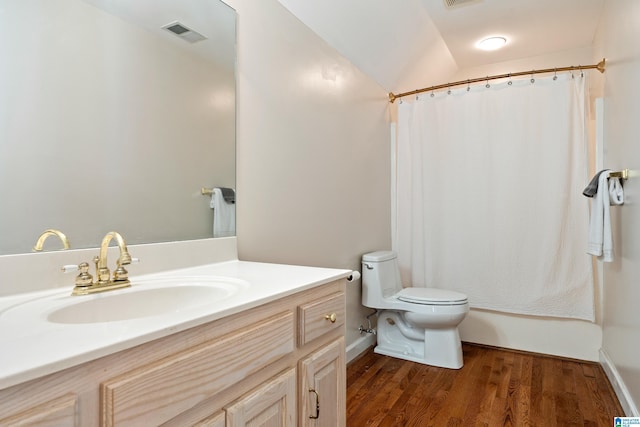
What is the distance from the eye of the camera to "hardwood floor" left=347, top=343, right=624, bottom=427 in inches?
67.7

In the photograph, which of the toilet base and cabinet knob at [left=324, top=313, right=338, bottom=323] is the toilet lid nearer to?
the toilet base

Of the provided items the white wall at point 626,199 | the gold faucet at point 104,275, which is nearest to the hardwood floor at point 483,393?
the white wall at point 626,199

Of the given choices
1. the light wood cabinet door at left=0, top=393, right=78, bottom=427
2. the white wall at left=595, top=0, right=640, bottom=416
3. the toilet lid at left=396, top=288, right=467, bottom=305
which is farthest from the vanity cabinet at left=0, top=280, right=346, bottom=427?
the white wall at left=595, top=0, right=640, bottom=416

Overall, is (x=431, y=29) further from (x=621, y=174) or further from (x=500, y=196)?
(x=621, y=174)

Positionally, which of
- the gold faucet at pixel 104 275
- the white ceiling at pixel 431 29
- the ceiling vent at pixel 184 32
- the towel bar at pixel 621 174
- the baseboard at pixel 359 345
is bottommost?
the baseboard at pixel 359 345

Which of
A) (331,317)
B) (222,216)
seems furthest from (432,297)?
(222,216)

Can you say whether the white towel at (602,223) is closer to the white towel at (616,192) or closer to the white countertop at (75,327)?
the white towel at (616,192)

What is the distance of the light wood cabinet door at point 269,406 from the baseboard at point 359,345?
4.64ft

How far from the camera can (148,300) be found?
102 centimetres

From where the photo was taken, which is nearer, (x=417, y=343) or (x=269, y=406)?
(x=269, y=406)

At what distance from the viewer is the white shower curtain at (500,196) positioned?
7.79 ft

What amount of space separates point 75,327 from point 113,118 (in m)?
0.74

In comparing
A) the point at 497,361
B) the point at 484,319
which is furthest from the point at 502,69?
the point at 497,361

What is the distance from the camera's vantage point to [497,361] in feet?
7.89
